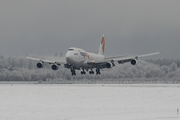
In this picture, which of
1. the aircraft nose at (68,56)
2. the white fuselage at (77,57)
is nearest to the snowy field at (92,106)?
the aircraft nose at (68,56)

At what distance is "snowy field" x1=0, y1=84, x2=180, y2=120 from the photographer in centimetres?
4606

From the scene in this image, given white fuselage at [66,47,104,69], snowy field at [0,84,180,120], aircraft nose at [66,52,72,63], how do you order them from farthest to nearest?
white fuselage at [66,47,104,69]
aircraft nose at [66,52,72,63]
snowy field at [0,84,180,120]

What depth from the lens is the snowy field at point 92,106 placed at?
4606cm

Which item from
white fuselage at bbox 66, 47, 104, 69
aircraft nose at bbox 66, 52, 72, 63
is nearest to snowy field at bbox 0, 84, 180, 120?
aircraft nose at bbox 66, 52, 72, 63

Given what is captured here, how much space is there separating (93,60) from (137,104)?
37.1 m

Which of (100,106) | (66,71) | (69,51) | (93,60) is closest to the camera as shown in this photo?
(100,106)

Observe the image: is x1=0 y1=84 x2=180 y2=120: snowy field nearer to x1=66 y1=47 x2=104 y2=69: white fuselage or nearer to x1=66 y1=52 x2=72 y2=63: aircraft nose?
x1=66 y1=52 x2=72 y2=63: aircraft nose

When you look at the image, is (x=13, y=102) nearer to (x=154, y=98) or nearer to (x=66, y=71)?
(x=154, y=98)

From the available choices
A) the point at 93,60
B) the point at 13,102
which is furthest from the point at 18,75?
the point at 13,102

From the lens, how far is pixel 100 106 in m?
57.0

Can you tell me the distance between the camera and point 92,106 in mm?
57062

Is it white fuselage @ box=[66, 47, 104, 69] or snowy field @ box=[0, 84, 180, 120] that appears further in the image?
white fuselage @ box=[66, 47, 104, 69]

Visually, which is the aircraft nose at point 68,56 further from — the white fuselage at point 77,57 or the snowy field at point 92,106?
the snowy field at point 92,106

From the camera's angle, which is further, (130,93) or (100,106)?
(130,93)
